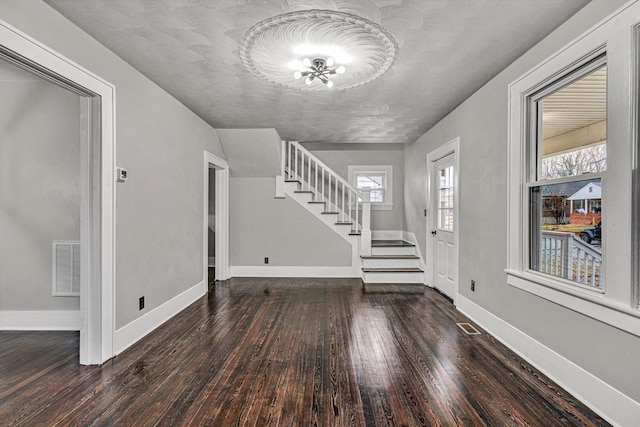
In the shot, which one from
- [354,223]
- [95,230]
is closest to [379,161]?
[354,223]

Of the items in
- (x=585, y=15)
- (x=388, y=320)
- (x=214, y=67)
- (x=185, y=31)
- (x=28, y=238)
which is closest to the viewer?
(x=585, y=15)

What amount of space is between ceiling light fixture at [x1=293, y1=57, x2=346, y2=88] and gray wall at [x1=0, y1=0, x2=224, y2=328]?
152 cm

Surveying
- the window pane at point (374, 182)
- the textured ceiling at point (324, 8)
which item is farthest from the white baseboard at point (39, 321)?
the window pane at point (374, 182)

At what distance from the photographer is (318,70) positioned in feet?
8.23

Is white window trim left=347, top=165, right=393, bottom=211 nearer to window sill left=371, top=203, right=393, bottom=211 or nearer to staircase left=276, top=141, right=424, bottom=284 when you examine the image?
window sill left=371, top=203, right=393, bottom=211

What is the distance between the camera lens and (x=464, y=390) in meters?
2.14

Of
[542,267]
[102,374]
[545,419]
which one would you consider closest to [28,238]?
[102,374]

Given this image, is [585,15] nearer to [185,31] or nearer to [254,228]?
[185,31]

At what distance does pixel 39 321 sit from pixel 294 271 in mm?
3485

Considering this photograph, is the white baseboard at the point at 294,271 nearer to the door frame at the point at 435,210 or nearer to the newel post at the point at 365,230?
the newel post at the point at 365,230

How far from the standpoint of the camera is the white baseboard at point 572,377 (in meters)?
1.76

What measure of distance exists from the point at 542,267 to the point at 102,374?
3.46m

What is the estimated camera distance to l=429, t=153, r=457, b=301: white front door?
4367mm

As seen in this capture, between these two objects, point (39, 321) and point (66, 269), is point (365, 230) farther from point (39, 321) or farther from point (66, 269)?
point (39, 321)
